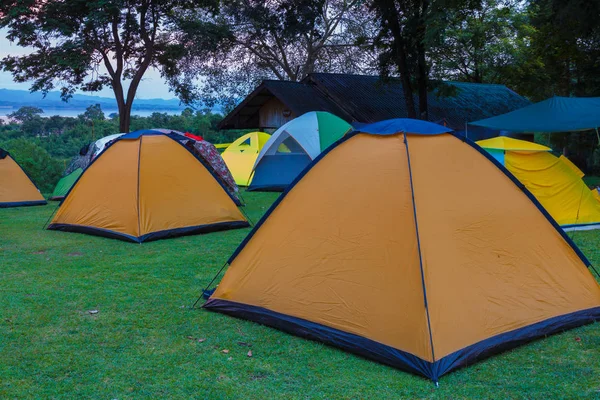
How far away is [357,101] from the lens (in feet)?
61.0

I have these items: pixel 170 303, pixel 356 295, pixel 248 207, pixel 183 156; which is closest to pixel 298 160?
pixel 248 207

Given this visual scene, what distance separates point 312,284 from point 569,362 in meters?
1.93

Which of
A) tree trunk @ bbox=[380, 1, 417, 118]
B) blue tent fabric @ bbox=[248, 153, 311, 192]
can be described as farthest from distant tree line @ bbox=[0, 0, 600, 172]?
blue tent fabric @ bbox=[248, 153, 311, 192]

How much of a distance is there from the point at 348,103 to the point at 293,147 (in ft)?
13.5

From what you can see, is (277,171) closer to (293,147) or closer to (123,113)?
(293,147)

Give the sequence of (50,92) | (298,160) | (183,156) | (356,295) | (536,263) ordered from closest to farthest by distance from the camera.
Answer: (356,295)
(536,263)
(183,156)
(298,160)
(50,92)

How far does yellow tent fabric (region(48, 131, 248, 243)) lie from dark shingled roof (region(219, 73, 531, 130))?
8.35 metres

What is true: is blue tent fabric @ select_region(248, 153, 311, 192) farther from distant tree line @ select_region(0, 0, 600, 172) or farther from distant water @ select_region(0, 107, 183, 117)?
distant water @ select_region(0, 107, 183, 117)

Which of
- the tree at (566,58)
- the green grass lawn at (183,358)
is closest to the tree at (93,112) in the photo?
the tree at (566,58)

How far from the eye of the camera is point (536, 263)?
4.73 m

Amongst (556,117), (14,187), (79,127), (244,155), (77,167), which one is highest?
(79,127)

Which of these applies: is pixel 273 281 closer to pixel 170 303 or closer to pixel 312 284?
pixel 312 284

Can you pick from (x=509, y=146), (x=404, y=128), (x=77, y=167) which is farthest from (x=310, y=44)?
(x=404, y=128)

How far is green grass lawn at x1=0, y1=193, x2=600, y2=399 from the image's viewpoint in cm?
374
